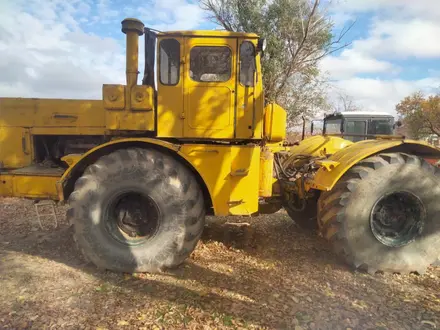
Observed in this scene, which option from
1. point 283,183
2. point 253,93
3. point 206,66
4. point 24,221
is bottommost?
point 24,221

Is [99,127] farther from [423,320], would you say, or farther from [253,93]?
[423,320]

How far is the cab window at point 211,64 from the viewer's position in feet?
14.7

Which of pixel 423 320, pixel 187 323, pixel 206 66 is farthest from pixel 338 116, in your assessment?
pixel 187 323

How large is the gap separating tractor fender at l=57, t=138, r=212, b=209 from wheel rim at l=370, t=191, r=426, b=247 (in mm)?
2162

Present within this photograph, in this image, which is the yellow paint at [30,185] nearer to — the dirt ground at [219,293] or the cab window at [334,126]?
the dirt ground at [219,293]

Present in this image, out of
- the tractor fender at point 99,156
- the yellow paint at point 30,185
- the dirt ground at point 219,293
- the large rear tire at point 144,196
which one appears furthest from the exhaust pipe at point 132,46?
the dirt ground at point 219,293

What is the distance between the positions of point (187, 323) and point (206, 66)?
2935 millimetres

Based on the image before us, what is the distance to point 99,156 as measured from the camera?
456 cm

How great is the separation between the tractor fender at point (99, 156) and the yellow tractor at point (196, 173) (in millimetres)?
15

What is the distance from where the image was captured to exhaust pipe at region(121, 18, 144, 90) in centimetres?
461

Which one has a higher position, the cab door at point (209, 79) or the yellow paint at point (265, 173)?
the cab door at point (209, 79)

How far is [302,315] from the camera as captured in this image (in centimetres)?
345

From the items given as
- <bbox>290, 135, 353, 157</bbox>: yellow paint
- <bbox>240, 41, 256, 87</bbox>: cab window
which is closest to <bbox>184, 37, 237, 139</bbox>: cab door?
<bbox>240, 41, 256, 87</bbox>: cab window

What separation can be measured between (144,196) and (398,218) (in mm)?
3259
